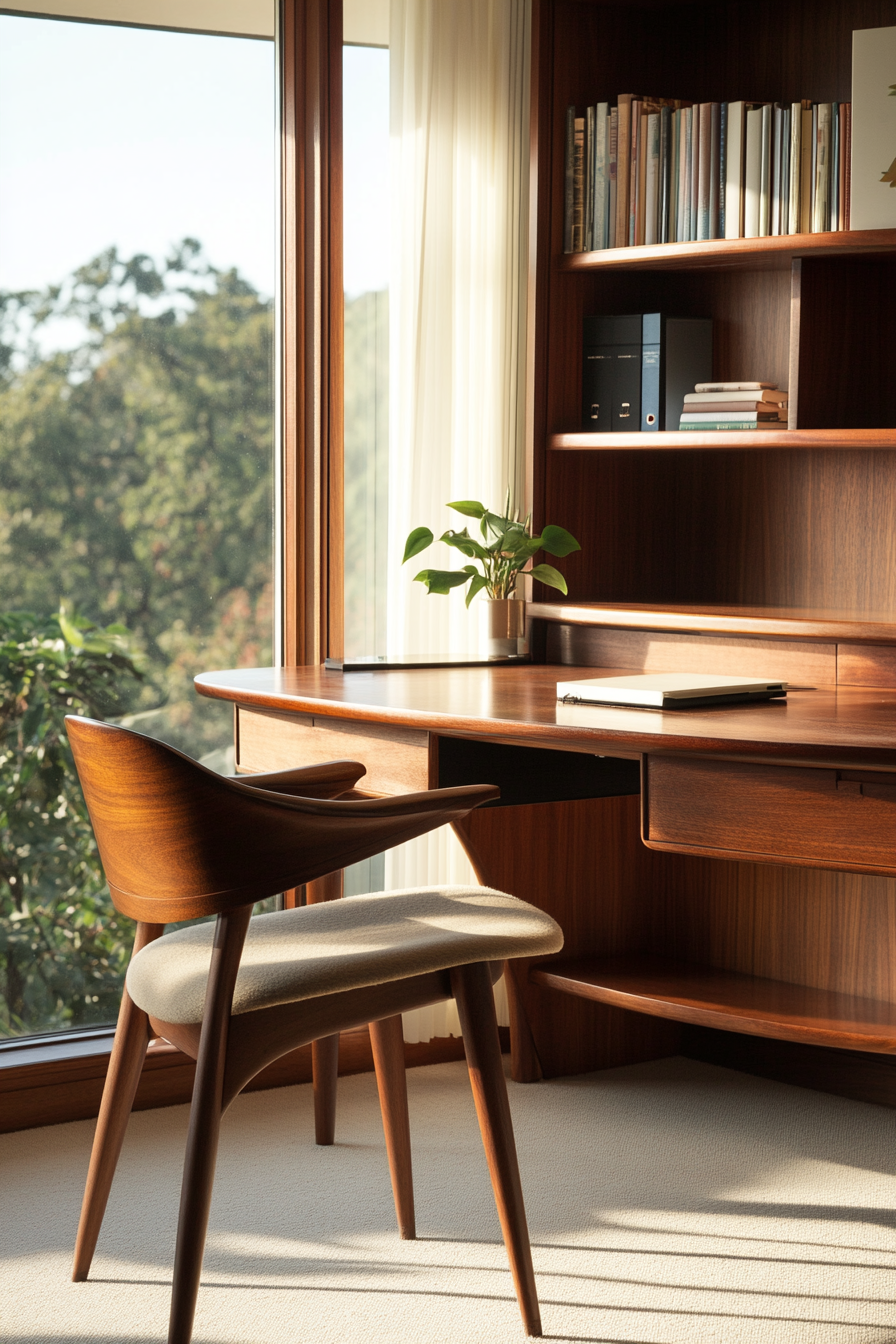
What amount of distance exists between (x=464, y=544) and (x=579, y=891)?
725mm

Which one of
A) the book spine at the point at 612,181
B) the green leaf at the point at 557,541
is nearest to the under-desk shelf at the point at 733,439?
the green leaf at the point at 557,541

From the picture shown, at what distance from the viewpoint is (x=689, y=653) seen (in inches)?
111

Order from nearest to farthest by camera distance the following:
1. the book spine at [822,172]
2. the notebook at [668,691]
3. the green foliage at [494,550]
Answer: the notebook at [668,691] → the book spine at [822,172] → the green foliage at [494,550]

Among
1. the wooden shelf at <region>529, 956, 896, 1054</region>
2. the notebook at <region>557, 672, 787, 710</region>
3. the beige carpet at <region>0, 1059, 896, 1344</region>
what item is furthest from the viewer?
the wooden shelf at <region>529, 956, 896, 1054</region>

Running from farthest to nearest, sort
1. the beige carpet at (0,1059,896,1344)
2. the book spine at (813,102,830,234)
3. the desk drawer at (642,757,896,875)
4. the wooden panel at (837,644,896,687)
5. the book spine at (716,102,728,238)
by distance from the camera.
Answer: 1. the book spine at (716,102,728,238)
2. the book spine at (813,102,830,234)
3. the wooden panel at (837,644,896,687)
4. the beige carpet at (0,1059,896,1344)
5. the desk drawer at (642,757,896,875)

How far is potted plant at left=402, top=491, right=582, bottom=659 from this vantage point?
2857mm

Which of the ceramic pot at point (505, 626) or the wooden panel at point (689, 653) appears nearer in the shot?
the wooden panel at point (689, 653)

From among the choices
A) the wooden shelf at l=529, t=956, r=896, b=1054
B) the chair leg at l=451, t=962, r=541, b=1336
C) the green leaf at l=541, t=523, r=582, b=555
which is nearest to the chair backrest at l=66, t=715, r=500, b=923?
the chair leg at l=451, t=962, r=541, b=1336

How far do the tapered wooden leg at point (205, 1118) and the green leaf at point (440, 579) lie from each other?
47.0 inches

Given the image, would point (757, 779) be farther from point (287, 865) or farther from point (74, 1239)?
point (74, 1239)

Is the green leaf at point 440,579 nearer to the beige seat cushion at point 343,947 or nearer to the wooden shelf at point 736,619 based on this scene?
the wooden shelf at point 736,619

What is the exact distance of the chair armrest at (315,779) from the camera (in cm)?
224

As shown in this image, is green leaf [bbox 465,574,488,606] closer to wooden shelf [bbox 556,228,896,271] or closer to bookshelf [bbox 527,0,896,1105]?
bookshelf [bbox 527,0,896,1105]

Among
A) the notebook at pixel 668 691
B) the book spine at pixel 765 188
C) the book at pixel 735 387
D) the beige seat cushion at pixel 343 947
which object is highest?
the book spine at pixel 765 188
